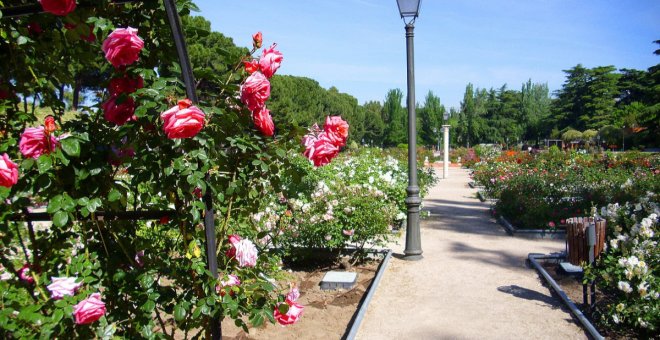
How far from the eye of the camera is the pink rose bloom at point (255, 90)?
5.54ft

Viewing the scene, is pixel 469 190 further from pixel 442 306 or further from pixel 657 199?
pixel 442 306

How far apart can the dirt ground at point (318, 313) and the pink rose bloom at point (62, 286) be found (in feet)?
8.45

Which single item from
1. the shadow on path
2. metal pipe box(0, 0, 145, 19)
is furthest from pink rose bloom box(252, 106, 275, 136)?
the shadow on path

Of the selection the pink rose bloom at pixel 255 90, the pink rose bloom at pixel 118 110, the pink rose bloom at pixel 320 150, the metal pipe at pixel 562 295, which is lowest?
the metal pipe at pixel 562 295

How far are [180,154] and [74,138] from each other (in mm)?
311

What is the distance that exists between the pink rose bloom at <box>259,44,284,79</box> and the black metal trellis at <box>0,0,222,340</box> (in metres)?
0.29

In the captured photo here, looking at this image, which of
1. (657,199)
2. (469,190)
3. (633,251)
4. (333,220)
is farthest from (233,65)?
(469,190)

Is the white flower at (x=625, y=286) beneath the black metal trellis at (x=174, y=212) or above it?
beneath

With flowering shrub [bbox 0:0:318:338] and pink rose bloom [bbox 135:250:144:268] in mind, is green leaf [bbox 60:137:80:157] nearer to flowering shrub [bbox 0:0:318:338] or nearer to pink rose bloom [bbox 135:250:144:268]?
flowering shrub [bbox 0:0:318:338]

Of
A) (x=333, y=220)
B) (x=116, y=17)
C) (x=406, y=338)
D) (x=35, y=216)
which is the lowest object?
(x=406, y=338)

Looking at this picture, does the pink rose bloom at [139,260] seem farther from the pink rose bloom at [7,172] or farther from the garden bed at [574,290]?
the garden bed at [574,290]

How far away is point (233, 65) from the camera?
1812 millimetres

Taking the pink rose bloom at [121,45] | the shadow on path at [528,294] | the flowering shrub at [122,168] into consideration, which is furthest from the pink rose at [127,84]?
the shadow on path at [528,294]

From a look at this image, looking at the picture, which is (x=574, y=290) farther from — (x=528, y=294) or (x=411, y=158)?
(x=411, y=158)
